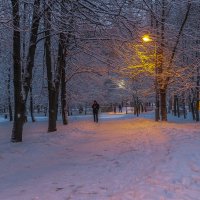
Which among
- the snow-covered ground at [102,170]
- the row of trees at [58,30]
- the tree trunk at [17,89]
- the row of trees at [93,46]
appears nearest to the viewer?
the snow-covered ground at [102,170]

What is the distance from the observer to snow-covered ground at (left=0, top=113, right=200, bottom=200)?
7.17 meters

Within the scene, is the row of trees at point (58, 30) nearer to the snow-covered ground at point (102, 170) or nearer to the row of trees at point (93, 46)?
the row of trees at point (93, 46)

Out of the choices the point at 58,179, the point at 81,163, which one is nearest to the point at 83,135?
the point at 81,163

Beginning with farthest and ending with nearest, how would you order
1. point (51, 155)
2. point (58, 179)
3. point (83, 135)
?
point (83, 135)
point (51, 155)
point (58, 179)

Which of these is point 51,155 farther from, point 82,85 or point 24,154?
point 82,85

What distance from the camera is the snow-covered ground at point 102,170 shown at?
7172mm

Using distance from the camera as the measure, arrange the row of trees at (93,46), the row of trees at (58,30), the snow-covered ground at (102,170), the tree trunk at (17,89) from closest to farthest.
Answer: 1. the snow-covered ground at (102,170)
2. the row of trees at (58,30)
3. the row of trees at (93,46)
4. the tree trunk at (17,89)

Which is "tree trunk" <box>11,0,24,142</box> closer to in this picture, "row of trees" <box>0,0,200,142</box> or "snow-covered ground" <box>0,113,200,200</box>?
"row of trees" <box>0,0,200,142</box>

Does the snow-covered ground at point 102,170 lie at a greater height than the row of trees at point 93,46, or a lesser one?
lesser

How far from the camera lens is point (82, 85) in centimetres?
4503

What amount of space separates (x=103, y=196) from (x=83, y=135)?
12008 millimetres

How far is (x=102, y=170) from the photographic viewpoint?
9.70 metres

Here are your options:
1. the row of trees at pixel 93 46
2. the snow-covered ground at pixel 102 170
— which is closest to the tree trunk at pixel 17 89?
the row of trees at pixel 93 46

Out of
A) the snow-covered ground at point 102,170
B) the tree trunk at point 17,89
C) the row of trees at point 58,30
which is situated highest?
the row of trees at point 58,30
